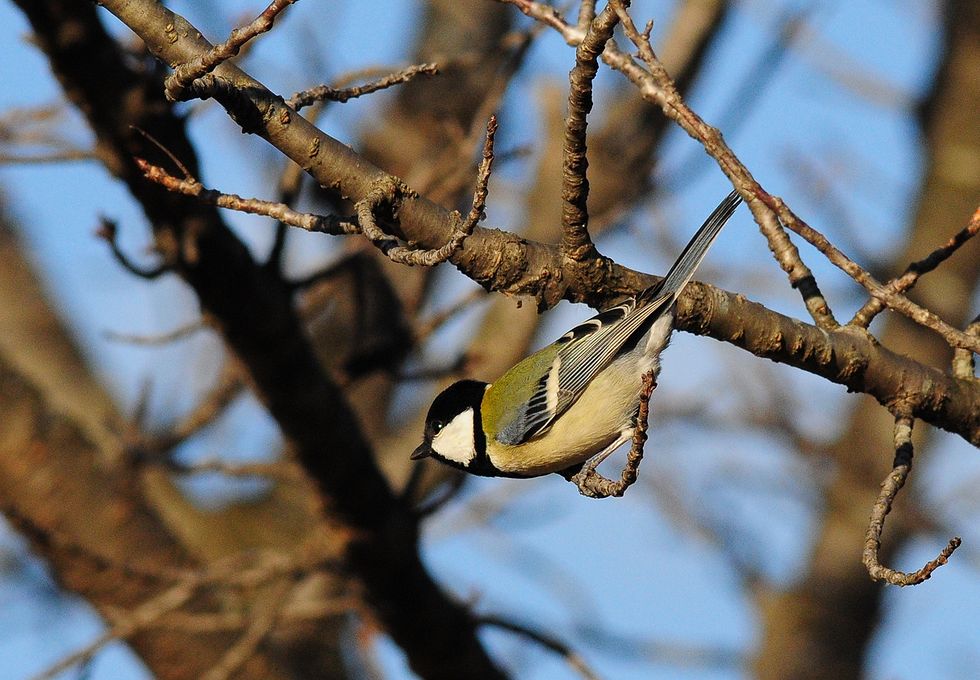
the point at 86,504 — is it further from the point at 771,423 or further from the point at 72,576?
the point at 771,423

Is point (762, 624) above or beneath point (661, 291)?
above

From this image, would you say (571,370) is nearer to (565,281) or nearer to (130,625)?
(565,281)

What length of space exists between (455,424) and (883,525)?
4.90 feet

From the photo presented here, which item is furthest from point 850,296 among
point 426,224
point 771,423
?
point 426,224

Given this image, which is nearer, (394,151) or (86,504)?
(86,504)

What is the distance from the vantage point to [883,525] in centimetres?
190

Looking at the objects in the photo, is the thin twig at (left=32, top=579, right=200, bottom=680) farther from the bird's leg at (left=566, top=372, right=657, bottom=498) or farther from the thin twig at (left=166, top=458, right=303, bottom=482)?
the bird's leg at (left=566, top=372, right=657, bottom=498)

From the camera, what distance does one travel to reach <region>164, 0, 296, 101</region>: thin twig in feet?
5.43

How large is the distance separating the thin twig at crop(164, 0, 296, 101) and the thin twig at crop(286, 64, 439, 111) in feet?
0.73

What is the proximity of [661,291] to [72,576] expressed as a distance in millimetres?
2542

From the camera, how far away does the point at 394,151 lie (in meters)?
5.84

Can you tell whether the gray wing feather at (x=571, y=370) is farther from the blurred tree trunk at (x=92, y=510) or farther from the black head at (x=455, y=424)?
the blurred tree trunk at (x=92, y=510)

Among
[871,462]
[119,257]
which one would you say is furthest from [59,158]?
[871,462]

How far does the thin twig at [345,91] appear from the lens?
6.34 ft
